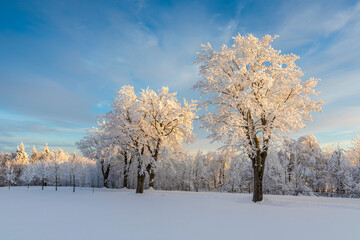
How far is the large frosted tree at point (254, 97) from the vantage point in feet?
62.3

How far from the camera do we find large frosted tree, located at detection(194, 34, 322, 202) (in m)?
19.0

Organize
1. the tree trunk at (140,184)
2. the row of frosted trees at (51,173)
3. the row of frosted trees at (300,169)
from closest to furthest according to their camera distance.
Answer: the tree trunk at (140,184)
the row of frosted trees at (300,169)
the row of frosted trees at (51,173)

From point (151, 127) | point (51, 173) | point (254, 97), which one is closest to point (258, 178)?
point (254, 97)

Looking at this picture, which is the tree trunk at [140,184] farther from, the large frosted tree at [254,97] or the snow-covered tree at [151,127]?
the large frosted tree at [254,97]

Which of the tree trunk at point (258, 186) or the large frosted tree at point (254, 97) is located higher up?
the large frosted tree at point (254, 97)

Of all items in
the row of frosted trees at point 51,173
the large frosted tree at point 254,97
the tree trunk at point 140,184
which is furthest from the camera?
the row of frosted trees at point 51,173

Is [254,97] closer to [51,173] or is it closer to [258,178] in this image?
[258,178]

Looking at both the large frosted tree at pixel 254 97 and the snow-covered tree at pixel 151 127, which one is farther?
the snow-covered tree at pixel 151 127

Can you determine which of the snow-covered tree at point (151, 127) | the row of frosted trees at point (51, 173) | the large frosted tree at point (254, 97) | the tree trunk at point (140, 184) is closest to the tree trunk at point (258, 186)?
the large frosted tree at point (254, 97)

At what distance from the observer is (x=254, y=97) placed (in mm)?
18750

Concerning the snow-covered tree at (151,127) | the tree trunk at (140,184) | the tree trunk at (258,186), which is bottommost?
the tree trunk at (140,184)

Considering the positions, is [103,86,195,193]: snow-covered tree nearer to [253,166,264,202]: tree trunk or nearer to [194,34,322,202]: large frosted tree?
[194,34,322,202]: large frosted tree

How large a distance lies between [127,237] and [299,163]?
45.1m

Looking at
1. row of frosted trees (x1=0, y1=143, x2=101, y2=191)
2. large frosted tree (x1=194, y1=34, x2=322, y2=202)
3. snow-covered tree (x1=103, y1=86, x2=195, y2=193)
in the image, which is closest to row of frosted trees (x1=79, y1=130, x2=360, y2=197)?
snow-covered tree (x1=103, y1=86, x2=195, y2=193)
